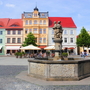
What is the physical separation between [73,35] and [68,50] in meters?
5.37

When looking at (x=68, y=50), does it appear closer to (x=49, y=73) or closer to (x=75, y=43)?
(x=75, y=43)

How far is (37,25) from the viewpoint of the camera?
42.7m

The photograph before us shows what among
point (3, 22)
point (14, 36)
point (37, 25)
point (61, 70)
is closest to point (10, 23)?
point (3, 22)

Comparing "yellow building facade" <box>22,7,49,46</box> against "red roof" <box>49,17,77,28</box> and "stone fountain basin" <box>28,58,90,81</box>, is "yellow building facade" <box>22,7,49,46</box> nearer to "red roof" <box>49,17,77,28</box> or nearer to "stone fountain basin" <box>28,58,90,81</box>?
"red roof" <box>49,17,77,28</box>

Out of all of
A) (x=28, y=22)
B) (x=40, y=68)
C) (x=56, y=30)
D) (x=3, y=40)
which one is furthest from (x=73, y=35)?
(x=40, y=68)

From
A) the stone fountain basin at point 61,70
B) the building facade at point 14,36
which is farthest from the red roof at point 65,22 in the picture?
the stone fountain basin at point 61,70

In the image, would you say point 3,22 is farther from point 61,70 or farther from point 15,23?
point 61,70

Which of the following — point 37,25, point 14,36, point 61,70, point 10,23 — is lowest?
point 61,70

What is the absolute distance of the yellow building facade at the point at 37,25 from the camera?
4275cm

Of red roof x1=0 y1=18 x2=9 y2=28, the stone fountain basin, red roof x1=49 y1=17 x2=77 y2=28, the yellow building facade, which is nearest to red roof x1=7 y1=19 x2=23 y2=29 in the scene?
red roof x1=0 y1=18 x2=9 y2=28

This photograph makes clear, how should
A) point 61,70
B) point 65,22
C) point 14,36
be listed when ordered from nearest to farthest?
point 61,70 → point 14,36 → point 65,22

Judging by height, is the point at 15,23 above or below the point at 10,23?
below

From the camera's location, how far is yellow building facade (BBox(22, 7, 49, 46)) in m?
42.8

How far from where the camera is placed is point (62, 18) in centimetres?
4778
